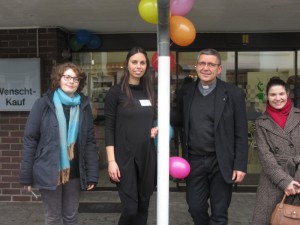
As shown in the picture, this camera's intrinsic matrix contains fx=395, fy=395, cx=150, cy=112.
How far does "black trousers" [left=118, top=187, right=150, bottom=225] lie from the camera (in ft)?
10.3

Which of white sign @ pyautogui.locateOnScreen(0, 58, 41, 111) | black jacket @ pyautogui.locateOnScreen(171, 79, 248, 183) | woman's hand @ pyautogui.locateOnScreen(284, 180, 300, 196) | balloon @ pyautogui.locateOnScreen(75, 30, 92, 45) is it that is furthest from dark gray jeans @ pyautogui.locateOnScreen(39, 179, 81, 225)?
balloon @ pyautogui.locateOnScreen(75, 30, 92, 45)

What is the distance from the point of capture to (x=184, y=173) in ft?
9.60

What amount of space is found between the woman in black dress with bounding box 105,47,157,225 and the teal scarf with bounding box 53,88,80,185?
0.25 m

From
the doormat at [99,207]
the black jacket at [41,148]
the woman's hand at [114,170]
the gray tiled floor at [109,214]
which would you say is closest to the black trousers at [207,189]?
the woman's hand at [114,170]

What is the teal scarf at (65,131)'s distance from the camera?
9.80 ft

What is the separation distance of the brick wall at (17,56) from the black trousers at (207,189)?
303 centimetres

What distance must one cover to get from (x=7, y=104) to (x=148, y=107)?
3.02 metres

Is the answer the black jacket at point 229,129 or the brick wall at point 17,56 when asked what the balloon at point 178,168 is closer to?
the black jacket at point 229,129

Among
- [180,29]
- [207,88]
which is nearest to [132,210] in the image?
[207,88]

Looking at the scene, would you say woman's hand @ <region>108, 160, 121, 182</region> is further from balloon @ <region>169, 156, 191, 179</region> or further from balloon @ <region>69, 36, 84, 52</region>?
balloon @ <region>69, 36, 84, 52</region>

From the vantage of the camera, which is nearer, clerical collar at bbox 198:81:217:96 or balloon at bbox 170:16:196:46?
balloon at bbox 170:16:196:46

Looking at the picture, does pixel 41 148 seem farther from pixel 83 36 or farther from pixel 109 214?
pixel 83 36

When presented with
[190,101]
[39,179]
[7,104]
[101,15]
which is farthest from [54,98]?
[7,104]

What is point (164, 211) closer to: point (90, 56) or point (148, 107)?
point (148, 107)
